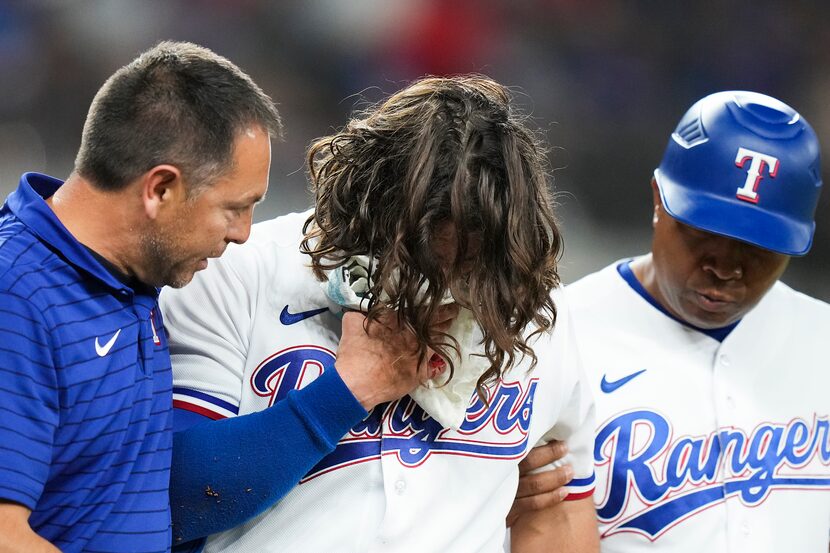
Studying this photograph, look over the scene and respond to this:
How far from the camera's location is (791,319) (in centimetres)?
205

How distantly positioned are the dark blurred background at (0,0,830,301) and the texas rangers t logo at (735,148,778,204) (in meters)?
2.02

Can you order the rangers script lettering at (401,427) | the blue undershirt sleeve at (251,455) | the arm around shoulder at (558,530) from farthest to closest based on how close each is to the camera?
the arm around shoulder at (558,530)
the rangers script lettering at (401,427)
the blue undershirt sleeve at (251,455)

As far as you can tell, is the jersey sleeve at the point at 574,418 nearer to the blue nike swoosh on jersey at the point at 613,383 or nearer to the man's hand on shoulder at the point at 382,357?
the blue nike swoosh on jersey at the point at 613,383

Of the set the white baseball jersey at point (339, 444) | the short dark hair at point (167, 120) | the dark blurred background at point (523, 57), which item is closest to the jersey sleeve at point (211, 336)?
the white baseball jersey at point (339, 444)

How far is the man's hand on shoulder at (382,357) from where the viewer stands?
4.32ft

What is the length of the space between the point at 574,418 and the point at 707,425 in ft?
1.30

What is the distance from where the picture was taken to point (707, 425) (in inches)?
75.1

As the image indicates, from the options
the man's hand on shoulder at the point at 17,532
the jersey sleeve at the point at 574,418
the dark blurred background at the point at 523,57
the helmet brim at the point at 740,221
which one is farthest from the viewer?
the dark blurred background at the point at 523,57

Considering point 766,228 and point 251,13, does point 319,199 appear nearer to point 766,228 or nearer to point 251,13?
point 766,228

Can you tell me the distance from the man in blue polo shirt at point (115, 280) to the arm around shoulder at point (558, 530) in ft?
2.36

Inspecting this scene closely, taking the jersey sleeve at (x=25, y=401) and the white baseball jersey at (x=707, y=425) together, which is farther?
the white baseball jersey at (x=707, y=425)

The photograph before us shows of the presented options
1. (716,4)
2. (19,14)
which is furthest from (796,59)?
(19,14)

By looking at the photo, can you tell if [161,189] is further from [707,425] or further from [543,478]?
[707,425]

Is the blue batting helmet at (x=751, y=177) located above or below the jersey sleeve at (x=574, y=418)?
above
